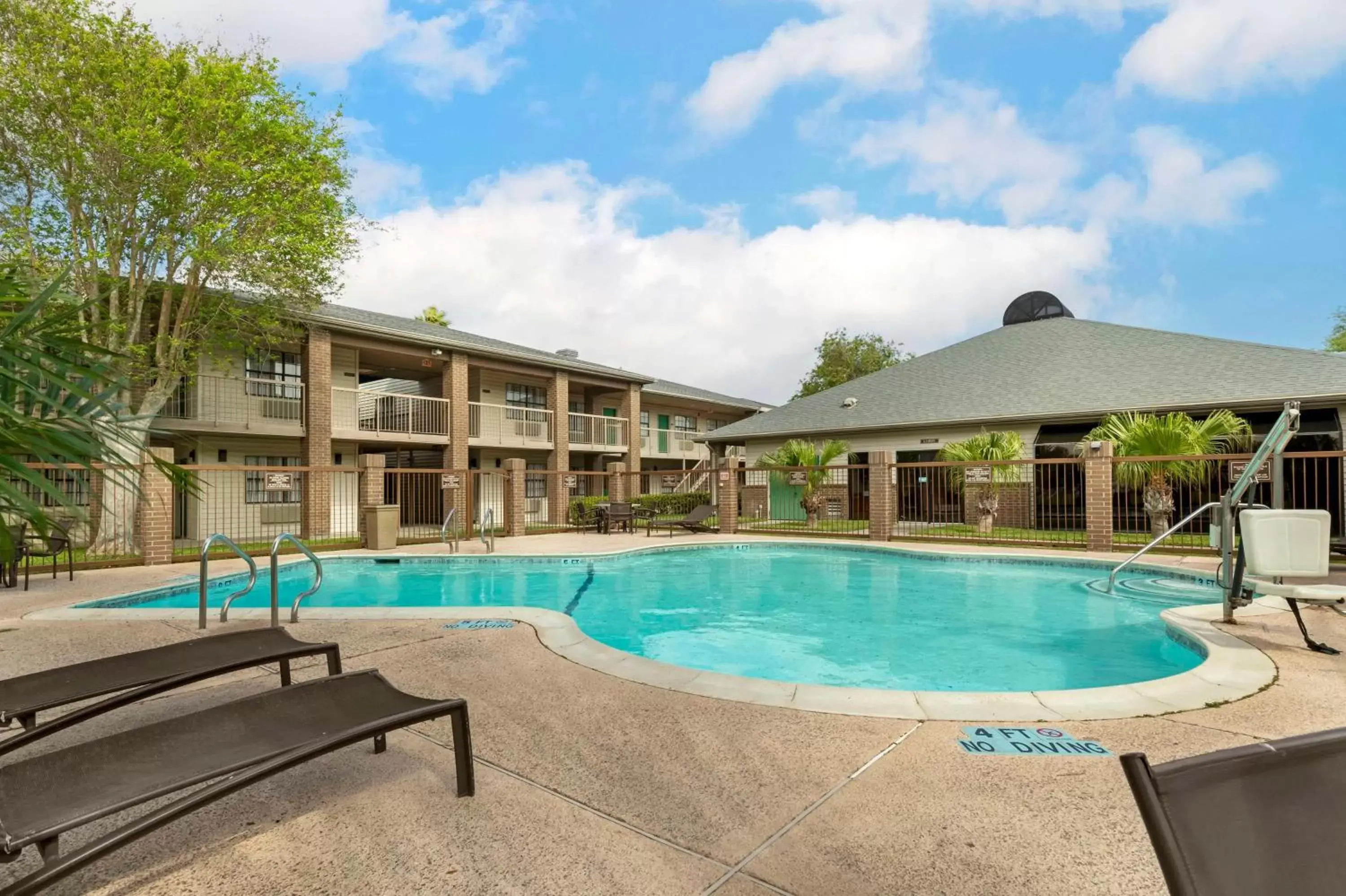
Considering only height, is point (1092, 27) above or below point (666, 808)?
above

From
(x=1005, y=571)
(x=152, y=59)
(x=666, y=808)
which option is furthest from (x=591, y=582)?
(x=152, y=59)

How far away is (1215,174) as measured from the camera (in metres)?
15.4

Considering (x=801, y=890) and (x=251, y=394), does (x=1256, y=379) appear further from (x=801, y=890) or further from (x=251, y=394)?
(x=251, y=394)

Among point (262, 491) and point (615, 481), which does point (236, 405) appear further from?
point (615, 481)

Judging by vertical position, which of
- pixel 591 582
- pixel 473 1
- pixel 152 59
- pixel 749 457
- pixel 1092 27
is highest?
pixel 152 59

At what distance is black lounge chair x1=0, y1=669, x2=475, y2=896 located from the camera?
6.22 feet

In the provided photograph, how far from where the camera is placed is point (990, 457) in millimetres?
16781

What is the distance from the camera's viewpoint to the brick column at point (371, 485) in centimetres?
1468

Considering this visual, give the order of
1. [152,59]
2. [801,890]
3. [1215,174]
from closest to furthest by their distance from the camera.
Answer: [801,890] → [152,59] → [1215,174]

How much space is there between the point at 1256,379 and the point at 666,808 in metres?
19.8

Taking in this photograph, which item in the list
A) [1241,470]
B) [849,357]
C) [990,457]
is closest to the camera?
[1241,470]

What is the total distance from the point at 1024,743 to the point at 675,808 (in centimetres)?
199

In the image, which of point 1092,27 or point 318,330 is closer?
point 1092,27

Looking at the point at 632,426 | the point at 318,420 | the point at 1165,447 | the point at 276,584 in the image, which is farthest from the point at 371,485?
the point at 1165,447
